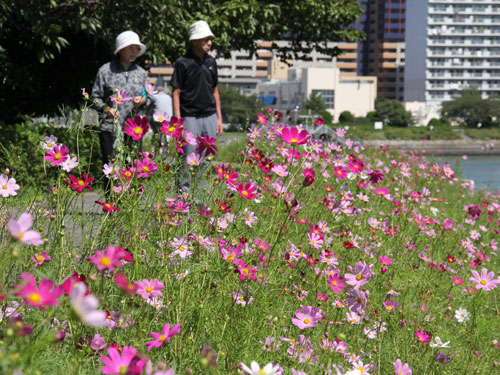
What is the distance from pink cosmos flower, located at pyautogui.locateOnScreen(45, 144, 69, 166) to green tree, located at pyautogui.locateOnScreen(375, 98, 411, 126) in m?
88.8

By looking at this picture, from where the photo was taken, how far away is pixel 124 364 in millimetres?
1169

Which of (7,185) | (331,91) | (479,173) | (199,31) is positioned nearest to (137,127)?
(7,185)

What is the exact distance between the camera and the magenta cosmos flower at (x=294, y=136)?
2.12 metres

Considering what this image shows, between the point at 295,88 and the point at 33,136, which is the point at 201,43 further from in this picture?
the point at 295,88

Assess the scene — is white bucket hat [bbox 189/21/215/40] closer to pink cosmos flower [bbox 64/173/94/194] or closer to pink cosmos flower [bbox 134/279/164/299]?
pink cosmos flower [bbox 64/173/94/194]

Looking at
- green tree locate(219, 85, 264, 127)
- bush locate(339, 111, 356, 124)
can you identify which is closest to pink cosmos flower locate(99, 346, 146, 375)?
green tree locate(219, 85, 264, 127)

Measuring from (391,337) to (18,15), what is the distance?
851cm

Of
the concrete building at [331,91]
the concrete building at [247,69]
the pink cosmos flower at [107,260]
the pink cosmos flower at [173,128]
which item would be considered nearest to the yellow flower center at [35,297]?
the pink cosmos flower at [107,260]

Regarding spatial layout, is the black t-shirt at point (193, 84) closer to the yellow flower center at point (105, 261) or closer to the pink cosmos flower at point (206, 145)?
the pink cosmos flower at point (206, 145)

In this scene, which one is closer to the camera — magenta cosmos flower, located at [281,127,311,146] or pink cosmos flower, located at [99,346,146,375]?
pink cosmos flower, located at [99,346,146,375]

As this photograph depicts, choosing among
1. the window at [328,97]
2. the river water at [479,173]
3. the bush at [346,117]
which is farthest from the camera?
the window at [328,97]

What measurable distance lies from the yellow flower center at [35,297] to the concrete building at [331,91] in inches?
3772

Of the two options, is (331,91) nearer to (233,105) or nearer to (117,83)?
(233,105)

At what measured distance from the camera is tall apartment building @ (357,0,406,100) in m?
126
